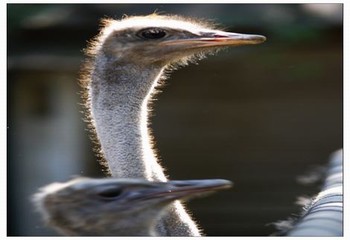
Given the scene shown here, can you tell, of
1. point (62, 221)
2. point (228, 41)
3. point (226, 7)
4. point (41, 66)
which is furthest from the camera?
point (41, 66)

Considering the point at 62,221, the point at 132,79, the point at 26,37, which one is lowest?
the point at 62,221

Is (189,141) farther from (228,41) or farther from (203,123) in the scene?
(228,41)

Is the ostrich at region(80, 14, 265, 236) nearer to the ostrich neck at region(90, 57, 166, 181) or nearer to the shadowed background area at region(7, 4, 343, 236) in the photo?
the ostrich neck at region(90, 57, 166, 181)

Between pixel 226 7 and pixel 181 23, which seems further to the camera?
pixel 226 7

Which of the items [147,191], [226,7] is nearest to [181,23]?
[147,191]

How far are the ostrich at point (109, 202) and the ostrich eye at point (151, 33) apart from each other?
78cm

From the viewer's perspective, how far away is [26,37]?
25.0 feet

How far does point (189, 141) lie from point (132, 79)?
4.89m

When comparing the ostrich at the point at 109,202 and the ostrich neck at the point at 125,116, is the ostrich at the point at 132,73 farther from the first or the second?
the ostrich at the point at 109,202

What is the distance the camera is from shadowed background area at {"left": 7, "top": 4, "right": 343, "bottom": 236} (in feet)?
25.7

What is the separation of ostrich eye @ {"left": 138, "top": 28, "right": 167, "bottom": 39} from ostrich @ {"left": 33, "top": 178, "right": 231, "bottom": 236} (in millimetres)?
784

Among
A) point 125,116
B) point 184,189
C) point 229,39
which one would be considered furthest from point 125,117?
point 184,189

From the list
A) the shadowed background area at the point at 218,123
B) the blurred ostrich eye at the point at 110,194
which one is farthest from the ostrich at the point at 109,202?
the shadowed background area at the point at 218,123

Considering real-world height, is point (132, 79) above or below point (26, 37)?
below
